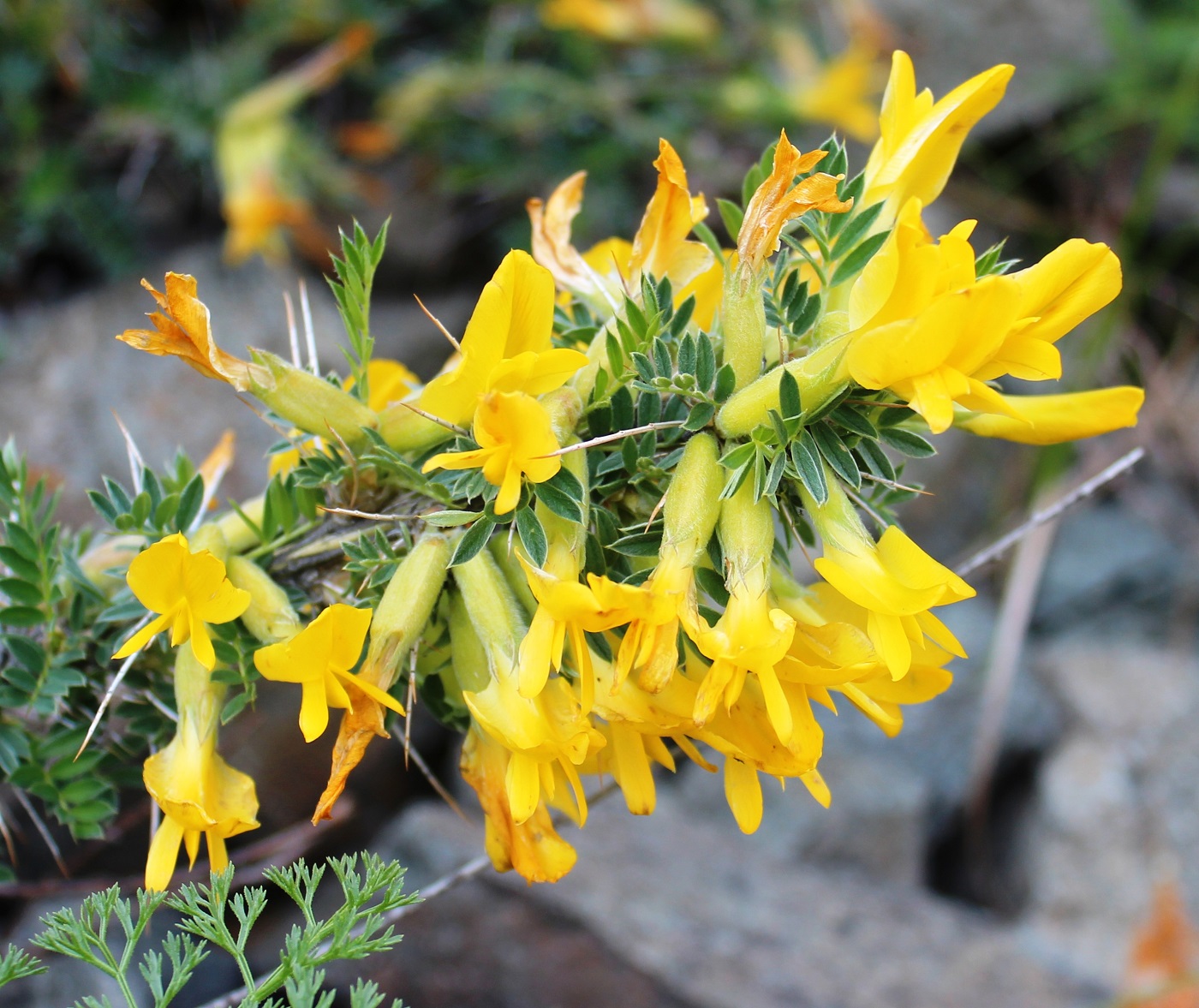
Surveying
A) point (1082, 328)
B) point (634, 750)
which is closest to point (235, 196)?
point (634, 750)

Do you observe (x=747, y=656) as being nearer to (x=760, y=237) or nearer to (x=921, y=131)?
(x=760, y=237)

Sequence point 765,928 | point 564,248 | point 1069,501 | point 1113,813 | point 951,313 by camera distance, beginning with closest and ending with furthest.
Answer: point 951,313, point 564,248, point 1069,501, point 765,928, point 1113,813

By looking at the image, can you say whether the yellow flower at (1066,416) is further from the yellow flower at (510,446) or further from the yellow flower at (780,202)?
the yellow flower at (510,446)

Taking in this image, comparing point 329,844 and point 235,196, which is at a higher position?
point 235,196

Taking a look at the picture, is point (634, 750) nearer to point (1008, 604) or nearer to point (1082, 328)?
point (1008, 604)

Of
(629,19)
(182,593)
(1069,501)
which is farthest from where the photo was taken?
(629,19)

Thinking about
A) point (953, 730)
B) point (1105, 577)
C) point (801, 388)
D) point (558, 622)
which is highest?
point (801, 388)

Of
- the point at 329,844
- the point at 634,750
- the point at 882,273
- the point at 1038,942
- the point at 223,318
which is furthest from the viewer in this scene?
the point at 223,318

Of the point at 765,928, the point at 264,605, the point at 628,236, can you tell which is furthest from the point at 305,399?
the point at 628,236
